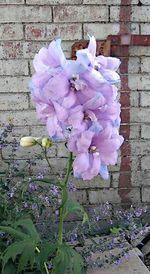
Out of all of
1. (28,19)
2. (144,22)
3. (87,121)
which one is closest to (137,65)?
(144,22)

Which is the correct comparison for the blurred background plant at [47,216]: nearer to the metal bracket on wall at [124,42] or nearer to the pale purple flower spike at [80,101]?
the metal bracket on wall at [124,42]

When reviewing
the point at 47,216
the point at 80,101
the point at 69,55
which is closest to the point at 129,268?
the point at 47,216

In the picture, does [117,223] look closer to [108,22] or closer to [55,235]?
[55,235]

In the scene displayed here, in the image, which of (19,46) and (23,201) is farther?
(19,46)

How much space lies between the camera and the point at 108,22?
3.30m

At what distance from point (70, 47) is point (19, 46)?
0.34m

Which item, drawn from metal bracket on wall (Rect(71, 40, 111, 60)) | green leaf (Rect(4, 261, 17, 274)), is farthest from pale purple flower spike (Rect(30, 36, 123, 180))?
metal bracket on wall (Rect(71, 40, 111, 60))

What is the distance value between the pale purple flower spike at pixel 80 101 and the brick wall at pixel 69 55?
6.02ft

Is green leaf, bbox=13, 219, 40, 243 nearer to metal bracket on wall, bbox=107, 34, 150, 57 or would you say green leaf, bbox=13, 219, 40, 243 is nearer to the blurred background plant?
the blurred background plant

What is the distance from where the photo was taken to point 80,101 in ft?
4.64

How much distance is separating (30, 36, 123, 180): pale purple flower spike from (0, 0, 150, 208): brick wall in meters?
1.83

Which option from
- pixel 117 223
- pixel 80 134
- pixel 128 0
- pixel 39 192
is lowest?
pixel 117 223

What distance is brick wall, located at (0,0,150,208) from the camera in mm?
3219

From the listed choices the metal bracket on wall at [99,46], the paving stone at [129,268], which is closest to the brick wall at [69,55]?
the metal bracket on wall at [99,46]
